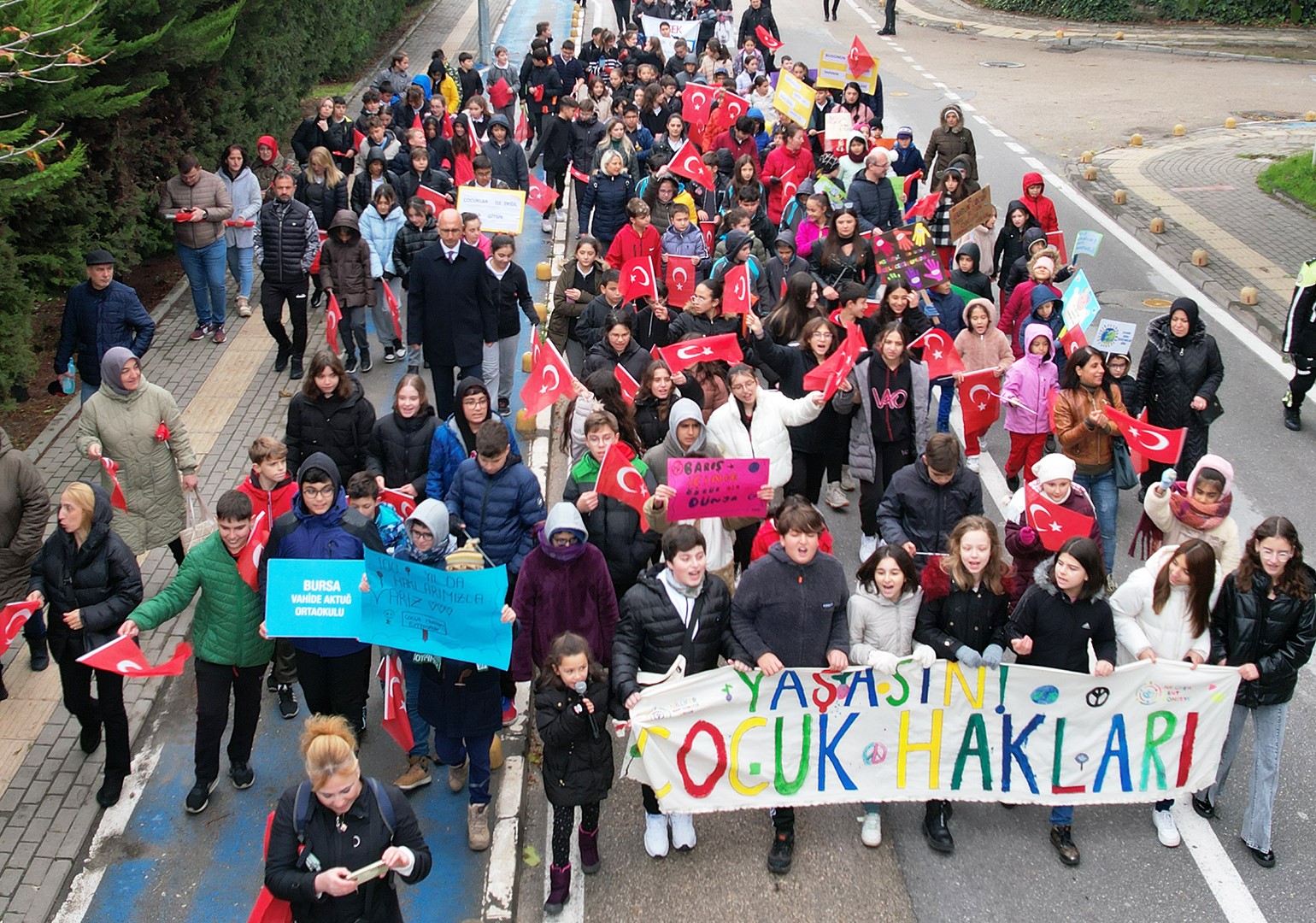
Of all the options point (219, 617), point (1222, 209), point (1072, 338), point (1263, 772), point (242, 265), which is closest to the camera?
point (1263, 772)

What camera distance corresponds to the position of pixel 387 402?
39.8 feet

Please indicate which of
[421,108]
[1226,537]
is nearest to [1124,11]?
[421,108]

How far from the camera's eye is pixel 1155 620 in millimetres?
6520

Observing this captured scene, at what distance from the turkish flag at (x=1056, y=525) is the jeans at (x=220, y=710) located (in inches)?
170

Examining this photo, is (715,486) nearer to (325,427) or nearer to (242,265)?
(325,427)

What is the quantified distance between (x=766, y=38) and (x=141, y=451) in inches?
743

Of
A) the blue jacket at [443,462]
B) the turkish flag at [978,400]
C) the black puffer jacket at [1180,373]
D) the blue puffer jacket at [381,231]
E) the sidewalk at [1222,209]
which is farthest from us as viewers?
the sidewalk at [1222,209]

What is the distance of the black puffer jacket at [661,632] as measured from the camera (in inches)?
248

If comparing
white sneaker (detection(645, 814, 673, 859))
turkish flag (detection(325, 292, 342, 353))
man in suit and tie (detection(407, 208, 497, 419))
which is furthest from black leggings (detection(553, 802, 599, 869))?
turkish flag (detection(325, 292, 342, 353))

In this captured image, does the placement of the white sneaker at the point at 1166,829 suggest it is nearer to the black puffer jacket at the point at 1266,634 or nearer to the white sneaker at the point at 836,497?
the black puffer jacket at the point at 1266,634

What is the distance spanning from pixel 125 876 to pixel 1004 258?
9842 mm

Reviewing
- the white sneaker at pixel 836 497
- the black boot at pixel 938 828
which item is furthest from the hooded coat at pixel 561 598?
the white sneaker at pixel 836 497

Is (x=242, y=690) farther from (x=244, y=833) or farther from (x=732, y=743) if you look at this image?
(x=732, y=743)

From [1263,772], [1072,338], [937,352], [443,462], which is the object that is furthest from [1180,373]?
[443,462]
